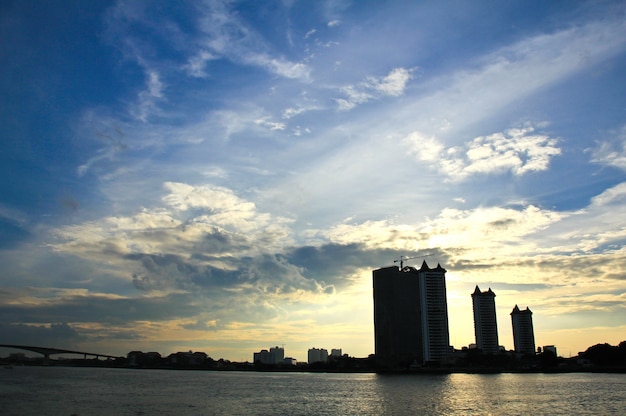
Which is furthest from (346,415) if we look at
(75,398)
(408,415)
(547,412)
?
(75,398)

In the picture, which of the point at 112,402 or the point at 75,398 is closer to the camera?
the point at 112,402

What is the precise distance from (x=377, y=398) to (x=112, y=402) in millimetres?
59658

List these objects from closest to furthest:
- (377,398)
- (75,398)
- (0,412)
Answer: (0,412) → (75,398) → (377,398)

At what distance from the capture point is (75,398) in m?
115

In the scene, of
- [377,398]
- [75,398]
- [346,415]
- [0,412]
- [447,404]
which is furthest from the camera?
[377,398]

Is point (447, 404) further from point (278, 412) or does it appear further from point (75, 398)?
point (75, 398)

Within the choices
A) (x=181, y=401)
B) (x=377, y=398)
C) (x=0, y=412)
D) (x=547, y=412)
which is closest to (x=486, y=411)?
(x=547, y=412)

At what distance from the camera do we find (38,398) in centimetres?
11288

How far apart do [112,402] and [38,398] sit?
18.6 meters

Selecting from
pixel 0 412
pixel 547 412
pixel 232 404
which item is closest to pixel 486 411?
pixel 547 412

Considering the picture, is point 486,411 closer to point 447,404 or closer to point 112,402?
point 447,404

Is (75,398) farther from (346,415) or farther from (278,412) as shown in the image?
(346,415)

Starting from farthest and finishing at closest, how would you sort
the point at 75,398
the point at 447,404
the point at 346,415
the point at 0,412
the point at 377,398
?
the point at 377,398, the point at 75,398, the point at 447,404, the point at 346,415, the point at 0,412

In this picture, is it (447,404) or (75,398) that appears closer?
(447,404)
